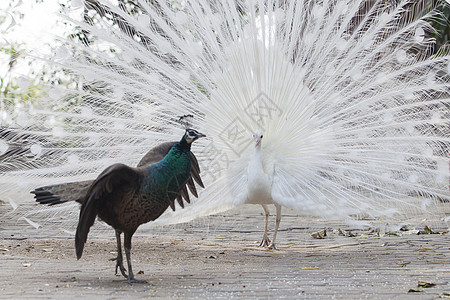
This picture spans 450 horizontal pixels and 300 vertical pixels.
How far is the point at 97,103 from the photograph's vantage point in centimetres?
553

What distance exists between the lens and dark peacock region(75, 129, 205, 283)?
146 inches

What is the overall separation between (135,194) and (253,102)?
1901 mm

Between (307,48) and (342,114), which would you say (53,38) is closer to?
(307,48)

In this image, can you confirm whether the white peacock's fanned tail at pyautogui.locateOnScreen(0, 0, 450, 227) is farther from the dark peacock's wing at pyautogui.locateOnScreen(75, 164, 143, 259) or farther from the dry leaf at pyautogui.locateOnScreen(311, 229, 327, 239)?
the dark peacock's wing at pyautogui.locateOnScreen(75, 164, 143, 259)

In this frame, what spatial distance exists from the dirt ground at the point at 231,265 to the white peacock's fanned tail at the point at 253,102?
1.59 ft

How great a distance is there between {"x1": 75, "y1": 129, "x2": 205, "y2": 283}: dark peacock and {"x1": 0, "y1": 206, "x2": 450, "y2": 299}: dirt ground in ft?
1.14

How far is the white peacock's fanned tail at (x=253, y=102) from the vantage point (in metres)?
5.37

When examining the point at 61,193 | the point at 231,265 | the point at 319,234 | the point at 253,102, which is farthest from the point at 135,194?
the point at 319,234

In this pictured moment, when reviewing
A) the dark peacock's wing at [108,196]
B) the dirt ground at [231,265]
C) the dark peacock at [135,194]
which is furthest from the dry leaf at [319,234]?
the dark peacock's wing at [108,196]

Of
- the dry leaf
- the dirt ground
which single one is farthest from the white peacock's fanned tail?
the dry leaf

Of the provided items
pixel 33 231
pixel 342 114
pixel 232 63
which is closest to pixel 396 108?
pixel 342 114

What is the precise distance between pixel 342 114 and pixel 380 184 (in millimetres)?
700

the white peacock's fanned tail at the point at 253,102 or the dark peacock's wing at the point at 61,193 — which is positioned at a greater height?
the white peacock's fanned tail at the point at 253,102

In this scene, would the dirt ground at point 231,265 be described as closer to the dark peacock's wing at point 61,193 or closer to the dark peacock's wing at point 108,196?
the dark peacock's wing at point 108,196
